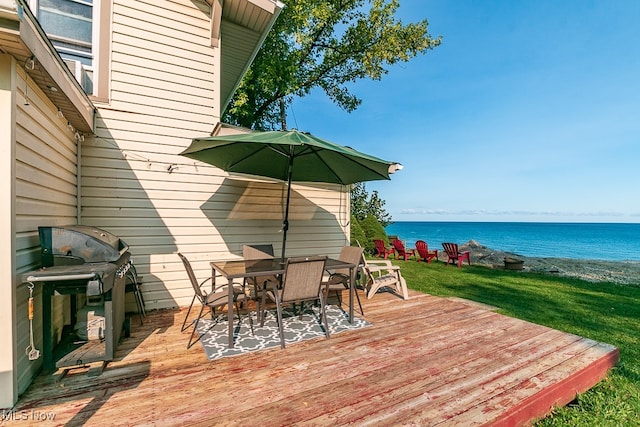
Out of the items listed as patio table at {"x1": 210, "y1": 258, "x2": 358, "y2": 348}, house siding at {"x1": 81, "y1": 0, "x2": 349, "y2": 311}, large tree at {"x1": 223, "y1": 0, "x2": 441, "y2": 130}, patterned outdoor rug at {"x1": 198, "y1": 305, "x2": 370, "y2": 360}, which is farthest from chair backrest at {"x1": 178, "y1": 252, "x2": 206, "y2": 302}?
large tree at {"x1": 223, "y1": 0, "x2": 441, "y2": 130}

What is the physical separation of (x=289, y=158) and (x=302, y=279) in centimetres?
182

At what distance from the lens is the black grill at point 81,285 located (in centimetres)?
240

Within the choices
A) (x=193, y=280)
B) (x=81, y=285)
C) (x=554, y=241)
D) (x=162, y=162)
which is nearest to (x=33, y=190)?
(x=81, y=285)

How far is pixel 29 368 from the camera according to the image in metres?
2.40

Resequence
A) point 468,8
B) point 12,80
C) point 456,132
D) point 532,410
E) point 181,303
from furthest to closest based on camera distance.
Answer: point 456,132 < point 468,8 < point 181,303 < point 532,410 < point 12,80

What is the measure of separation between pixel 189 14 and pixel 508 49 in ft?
50.1

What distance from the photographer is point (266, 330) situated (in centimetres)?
364

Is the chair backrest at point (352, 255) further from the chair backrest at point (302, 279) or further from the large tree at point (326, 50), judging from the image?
the large tree at point (326, 50)

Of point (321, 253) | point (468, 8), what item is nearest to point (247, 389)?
point (321, 253)

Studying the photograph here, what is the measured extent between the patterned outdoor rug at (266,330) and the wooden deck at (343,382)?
15cm

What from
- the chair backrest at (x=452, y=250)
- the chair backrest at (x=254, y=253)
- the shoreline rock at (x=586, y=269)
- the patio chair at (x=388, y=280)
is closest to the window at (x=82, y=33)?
the chair backrest at (x=254, y=253)

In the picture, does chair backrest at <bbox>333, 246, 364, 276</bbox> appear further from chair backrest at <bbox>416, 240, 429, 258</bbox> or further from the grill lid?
chair backrest at <bbox>416, 240, 429, 258</bbox>

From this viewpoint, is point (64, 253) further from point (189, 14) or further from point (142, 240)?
point (189, 14)

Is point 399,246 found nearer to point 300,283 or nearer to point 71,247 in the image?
point 300,283
